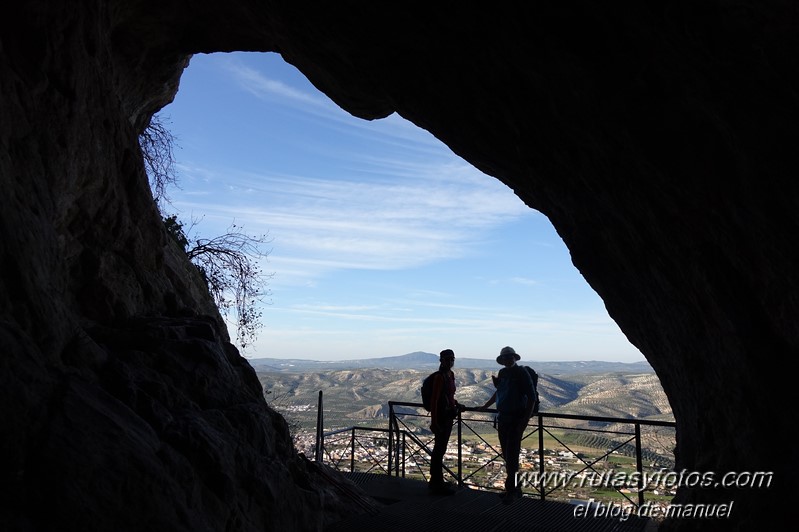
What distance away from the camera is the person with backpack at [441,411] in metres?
7.89

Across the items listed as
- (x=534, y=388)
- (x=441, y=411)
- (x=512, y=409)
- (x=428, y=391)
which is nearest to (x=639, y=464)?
(x=534, y=388)

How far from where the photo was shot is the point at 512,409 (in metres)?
7.44

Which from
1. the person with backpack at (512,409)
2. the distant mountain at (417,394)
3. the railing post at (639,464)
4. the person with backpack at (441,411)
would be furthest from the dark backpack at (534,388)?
the distant mountain at (417,394)

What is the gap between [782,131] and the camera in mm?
3646

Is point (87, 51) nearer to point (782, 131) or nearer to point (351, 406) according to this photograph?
point (782, 131)

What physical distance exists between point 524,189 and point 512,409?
9.66ft

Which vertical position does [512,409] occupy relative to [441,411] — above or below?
above

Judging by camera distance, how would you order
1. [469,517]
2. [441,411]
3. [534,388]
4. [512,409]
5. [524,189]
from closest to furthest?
[469,517] < [524,189] < [512,409] < [534,388] < [441,411]

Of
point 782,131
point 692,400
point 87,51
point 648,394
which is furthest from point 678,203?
point 648,394

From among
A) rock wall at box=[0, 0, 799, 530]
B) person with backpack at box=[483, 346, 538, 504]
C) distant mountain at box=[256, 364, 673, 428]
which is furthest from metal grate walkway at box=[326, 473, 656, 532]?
distant mountain at box=[256, 364, 673, 428]

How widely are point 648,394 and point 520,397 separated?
37.8 m

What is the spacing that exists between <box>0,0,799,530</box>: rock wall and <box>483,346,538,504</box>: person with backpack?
149 cm

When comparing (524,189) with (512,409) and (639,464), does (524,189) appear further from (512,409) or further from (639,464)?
(639,464)

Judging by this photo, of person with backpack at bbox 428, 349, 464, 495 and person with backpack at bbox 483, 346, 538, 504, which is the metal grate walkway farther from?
person with backpack at bbox 483, 346, 538, 504
